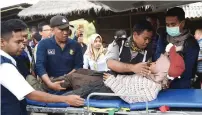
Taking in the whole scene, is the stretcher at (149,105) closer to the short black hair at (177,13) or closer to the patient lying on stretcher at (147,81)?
the patient lying on stretcher at (147,81)

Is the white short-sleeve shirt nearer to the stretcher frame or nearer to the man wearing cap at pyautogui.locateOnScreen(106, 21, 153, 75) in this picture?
the stretcher frame

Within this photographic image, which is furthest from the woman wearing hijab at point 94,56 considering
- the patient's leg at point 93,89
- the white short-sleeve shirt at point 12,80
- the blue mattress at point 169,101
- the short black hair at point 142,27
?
the white short-sleeve shirt at point 12,80

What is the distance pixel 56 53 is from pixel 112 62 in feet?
3.53

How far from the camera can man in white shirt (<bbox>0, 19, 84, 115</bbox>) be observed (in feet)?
8.57

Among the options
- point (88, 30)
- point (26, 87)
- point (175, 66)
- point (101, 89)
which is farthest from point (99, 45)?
point (26, 87)

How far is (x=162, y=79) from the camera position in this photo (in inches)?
133

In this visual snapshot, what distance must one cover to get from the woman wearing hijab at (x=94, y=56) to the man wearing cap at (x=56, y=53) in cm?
196

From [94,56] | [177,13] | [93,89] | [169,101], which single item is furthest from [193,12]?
[169,101]

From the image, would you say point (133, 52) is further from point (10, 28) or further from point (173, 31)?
point (10, 28)

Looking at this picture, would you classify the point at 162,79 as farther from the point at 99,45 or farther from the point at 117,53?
the point at 99,45

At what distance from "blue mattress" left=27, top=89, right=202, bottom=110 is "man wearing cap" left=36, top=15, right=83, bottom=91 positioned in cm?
77

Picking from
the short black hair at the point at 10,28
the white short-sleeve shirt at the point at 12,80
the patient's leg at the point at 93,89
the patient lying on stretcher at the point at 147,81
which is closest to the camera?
the white short-sleeve shirt at the point at 12,80

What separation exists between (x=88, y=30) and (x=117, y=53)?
178 inches

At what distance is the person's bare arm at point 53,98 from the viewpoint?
2.82 metres
